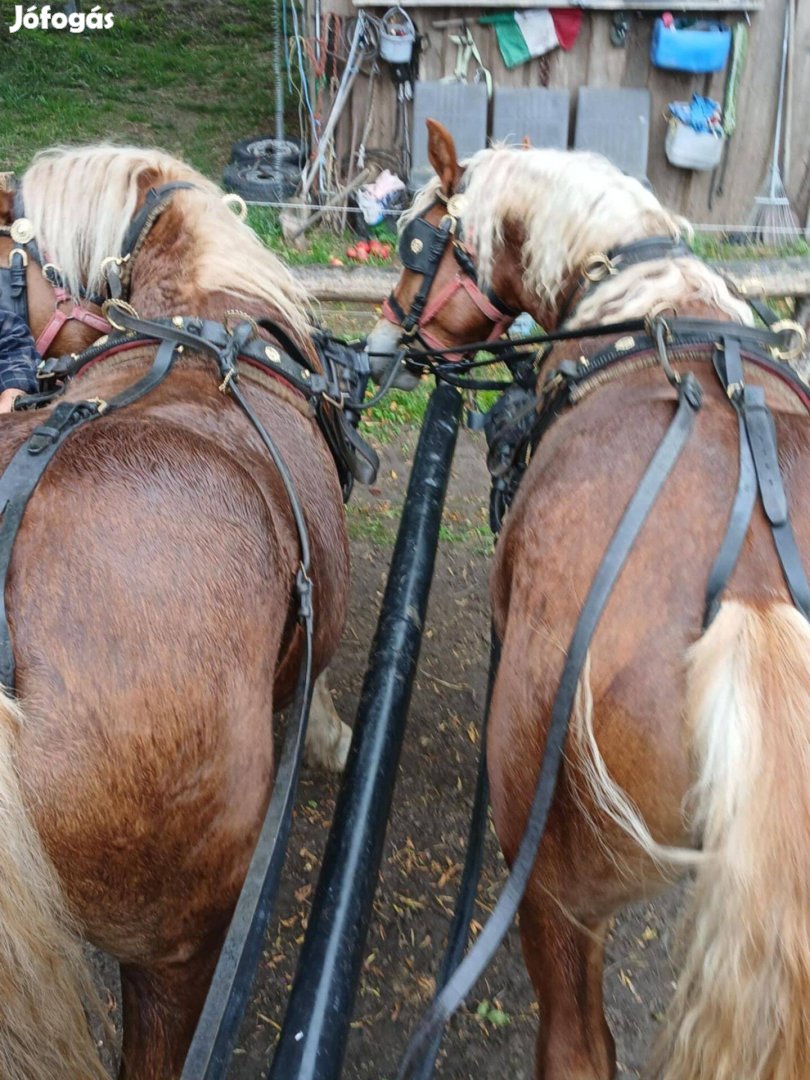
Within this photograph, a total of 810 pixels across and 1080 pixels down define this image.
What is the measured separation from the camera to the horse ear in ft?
8.92

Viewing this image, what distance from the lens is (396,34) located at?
643 cm

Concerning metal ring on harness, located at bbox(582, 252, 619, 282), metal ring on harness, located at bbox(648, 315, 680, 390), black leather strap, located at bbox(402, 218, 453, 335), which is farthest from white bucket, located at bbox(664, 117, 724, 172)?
metal ring on harness, located at bbox(648, 315, 680, 390)

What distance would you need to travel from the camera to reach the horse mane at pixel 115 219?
8.05 ft

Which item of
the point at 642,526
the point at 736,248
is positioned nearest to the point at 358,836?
the point at 642,526

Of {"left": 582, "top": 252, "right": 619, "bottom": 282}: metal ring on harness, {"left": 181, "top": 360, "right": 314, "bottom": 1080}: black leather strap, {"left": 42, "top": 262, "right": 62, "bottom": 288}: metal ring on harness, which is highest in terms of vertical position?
{"left": 582, "top": 252, "right": 619, "bottom": 282}: metal ring on harness

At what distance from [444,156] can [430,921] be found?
2.35m

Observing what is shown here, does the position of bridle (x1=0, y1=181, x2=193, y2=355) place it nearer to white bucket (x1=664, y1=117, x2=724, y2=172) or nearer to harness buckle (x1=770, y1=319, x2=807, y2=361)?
harness buckle (x1=770, y1=319, x2=807, y2=361)

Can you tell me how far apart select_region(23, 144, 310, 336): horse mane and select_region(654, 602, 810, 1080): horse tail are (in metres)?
1.61

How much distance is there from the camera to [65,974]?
58.2 inches

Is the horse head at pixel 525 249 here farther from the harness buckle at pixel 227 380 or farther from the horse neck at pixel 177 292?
the harness buckle at pixel 227 380

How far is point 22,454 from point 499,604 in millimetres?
1064

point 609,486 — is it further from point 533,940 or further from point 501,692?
point 533,940

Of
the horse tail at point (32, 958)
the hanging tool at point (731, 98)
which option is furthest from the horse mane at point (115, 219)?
the hanging tool at point (731, 98)

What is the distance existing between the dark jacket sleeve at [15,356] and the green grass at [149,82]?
6.33 m
